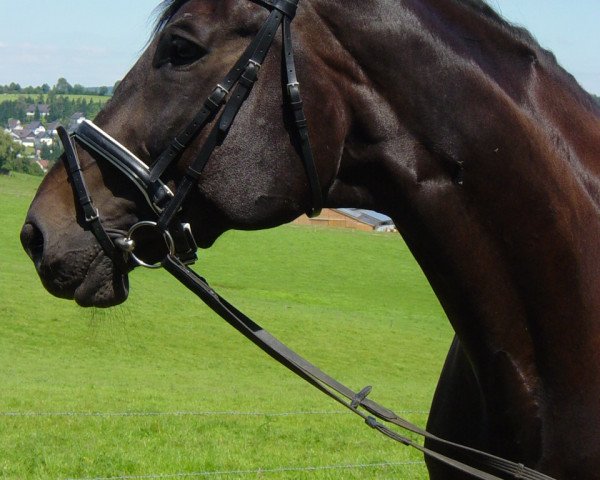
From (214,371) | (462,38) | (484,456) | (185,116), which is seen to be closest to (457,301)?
(484,456)

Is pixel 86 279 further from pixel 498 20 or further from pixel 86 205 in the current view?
pixel 498 20

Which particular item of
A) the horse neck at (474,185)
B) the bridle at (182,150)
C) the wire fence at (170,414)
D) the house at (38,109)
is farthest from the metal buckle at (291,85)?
the house at (38,109)

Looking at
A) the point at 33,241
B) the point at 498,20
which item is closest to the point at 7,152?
the point at 33,241

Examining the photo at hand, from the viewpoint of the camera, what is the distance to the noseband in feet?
8.45

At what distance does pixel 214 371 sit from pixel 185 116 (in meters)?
18.7

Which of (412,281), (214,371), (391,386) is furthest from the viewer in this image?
(412,281)

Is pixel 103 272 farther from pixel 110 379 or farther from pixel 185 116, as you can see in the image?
pixel 110 379

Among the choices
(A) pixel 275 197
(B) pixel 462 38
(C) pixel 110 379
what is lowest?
(C) pixel 110 379

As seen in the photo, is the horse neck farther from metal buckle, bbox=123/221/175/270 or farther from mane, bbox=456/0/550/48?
metal buckle, bbox=123/221/175/270

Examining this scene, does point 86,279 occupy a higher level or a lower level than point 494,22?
lower

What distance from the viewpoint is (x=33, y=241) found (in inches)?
104

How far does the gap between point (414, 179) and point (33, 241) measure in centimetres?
113

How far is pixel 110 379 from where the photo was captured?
18.2m

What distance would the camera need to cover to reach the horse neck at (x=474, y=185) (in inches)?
105
